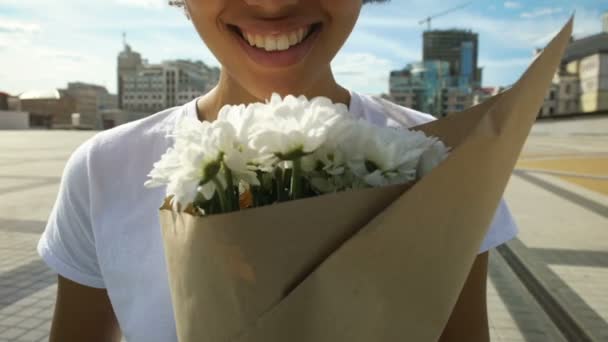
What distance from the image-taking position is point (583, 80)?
61.3 metres

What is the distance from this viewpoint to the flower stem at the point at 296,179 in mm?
558

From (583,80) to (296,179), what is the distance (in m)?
70.2

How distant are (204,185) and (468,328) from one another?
68 cm

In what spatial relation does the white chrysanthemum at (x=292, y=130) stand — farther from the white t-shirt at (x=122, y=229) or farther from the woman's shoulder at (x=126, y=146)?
the woman's shoulder at (x=126, y=146)

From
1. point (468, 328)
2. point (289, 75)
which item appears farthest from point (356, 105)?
point (468, 328)

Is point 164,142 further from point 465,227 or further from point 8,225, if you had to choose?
point 8,225

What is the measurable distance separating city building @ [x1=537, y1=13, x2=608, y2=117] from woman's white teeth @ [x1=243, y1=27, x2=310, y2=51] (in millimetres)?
62464

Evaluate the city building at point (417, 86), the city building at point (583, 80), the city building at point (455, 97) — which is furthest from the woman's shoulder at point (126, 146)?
the city building at point (455, 97)

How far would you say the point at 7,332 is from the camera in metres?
3.07

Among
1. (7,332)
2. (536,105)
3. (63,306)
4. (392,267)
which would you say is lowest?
(7,332)

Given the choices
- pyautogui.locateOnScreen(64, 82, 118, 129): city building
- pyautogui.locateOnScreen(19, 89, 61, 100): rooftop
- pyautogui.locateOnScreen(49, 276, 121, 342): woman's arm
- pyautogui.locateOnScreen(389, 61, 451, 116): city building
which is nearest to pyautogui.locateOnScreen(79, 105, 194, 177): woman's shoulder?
pyautogui.locateOnScreen(49, 276, 121, 342): woman's arm

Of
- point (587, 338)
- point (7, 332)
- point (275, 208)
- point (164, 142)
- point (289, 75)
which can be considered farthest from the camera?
point (7, 332)

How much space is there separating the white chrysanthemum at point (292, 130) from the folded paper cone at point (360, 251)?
2.2 inches

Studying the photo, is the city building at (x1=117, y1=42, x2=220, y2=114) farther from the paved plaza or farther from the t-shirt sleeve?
the t-shirt sleeve
